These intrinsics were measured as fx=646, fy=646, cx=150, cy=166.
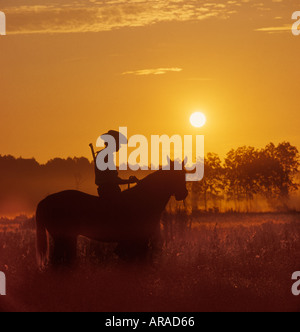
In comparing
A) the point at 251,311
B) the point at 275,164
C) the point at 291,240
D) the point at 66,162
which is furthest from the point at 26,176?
the point at 251,311

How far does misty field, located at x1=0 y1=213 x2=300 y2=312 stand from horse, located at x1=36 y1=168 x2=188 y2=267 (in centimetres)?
41

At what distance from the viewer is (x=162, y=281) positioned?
38.5 ft

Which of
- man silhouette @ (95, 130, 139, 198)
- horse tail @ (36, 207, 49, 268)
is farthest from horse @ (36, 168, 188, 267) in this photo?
man silhouette @ (95, 130, 139, 198)

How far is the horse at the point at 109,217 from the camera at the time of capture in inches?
480

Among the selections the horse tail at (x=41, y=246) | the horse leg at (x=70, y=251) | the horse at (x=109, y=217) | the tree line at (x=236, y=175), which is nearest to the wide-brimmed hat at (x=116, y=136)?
the horse at (x=109, y=217)

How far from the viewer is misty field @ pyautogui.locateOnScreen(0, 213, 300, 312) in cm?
1107

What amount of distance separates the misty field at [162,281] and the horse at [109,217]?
41 centimetres

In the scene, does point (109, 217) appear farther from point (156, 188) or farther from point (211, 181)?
point (211, 181)

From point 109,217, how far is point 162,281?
161cm

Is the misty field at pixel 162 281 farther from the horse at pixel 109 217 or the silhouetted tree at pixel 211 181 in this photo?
the silhouetted tree at pixel 211 181

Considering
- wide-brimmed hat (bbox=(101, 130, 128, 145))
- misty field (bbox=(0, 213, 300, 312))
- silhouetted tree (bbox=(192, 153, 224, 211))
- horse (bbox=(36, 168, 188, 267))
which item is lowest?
misty field (bbox=(0, 213, 300, 312))

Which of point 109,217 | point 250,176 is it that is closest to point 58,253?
point 109,217

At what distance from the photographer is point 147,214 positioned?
12266mm

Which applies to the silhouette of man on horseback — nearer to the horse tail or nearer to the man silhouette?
the man silhouette
